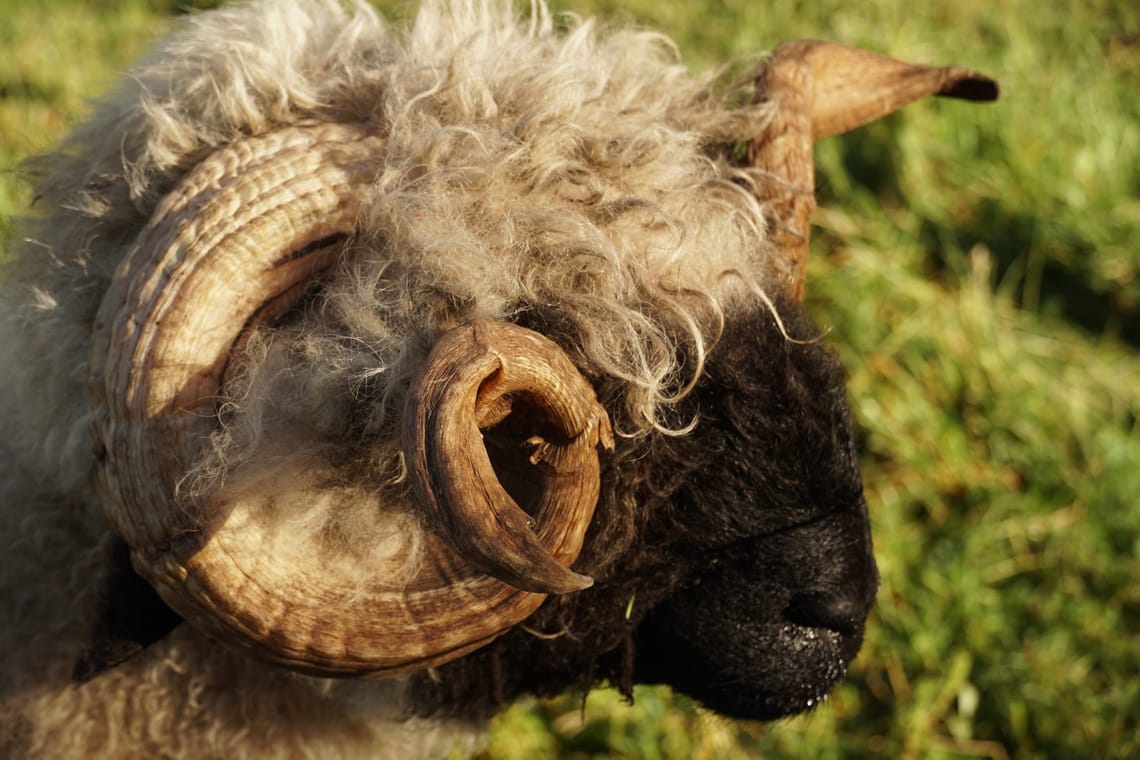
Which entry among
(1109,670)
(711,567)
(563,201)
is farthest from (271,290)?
(1109,670)

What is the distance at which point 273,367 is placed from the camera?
207cm

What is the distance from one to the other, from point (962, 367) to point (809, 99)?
264 cm

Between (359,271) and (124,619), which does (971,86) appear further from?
(124,619)

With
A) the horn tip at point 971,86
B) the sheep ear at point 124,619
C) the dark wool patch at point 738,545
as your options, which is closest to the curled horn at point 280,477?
the sheep ear at point 124,619

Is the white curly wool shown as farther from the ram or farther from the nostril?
the nostril

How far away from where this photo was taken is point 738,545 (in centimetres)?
230

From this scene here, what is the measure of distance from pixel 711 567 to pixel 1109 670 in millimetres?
2495

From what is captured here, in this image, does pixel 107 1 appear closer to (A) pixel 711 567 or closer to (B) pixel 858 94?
(B) pixel 858 94

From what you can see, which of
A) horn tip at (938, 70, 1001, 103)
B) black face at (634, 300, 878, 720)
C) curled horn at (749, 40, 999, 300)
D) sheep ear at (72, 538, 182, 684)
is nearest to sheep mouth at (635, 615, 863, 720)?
black face at (634, 300, 878, 720)

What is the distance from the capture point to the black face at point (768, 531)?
2252 millimetres

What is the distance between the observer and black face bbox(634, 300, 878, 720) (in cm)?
225

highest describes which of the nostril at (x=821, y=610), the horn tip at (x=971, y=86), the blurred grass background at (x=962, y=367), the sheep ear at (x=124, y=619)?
the horn tip at (x=971, y=86)

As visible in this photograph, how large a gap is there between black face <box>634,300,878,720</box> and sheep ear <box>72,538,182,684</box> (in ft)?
3.08

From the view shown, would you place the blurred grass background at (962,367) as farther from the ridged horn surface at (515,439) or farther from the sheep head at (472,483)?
the ridged horn surface at (515,439)
